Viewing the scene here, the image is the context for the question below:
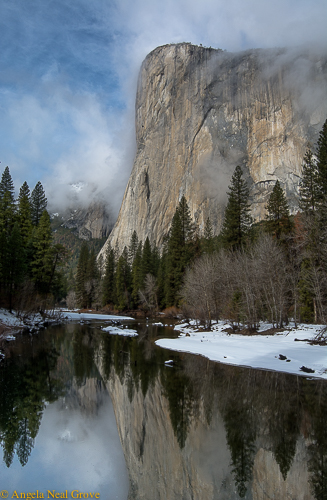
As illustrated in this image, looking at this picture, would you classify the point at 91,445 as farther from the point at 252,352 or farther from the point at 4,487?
the point at 252,352

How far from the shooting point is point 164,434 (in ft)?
26.0

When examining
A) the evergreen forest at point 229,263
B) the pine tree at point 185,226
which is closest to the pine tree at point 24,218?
the evergreen forest at point 229,263

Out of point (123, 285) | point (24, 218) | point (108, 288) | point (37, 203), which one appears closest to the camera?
point (24, 218)

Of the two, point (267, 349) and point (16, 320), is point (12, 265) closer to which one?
point (16, 320)

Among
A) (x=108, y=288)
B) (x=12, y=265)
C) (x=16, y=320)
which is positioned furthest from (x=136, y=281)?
(x=16, y=320)

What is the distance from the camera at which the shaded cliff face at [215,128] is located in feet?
292

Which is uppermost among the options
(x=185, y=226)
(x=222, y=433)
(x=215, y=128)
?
(x=215, y=128)

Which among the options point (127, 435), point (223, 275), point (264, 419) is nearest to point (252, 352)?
point (264, 419)

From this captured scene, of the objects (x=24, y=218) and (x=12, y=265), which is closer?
(x=12, y=265)

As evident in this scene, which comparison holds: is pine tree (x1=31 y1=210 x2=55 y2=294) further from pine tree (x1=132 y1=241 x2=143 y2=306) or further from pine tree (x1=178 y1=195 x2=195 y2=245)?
pine tree (x1=132 y1=241 x2=143 y2=306)

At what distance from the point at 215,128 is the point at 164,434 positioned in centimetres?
10154

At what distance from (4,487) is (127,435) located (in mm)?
3078

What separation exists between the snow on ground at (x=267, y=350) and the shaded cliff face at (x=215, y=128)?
6746cm

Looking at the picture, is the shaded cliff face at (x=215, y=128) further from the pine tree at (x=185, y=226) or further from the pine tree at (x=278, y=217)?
the pine tree at (x=278, y=217)
